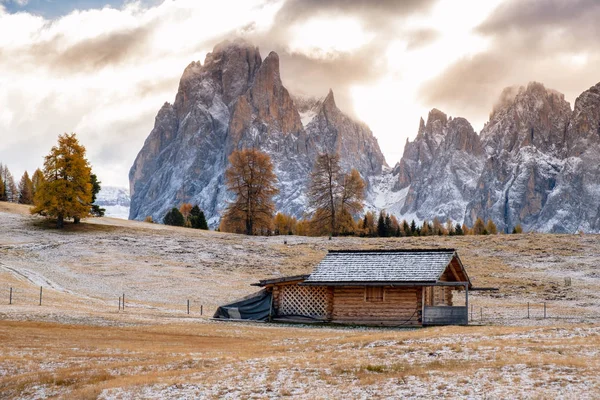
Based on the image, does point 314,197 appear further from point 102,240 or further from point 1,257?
point 1,257

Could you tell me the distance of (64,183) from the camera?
7819cm

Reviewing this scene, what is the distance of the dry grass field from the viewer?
15.5 metres

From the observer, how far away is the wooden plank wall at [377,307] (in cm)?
3833

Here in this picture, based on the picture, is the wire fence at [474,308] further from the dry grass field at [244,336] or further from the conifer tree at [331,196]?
the conifer tree at [331,196]

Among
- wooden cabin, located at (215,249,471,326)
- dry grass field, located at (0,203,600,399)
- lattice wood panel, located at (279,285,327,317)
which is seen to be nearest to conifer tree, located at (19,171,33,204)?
dry grass field, located at (0,203,600,399)

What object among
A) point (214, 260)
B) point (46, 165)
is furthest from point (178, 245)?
point (46, 165)

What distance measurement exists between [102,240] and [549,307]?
4804cm

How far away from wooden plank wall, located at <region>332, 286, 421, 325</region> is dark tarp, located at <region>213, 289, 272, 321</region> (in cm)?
452

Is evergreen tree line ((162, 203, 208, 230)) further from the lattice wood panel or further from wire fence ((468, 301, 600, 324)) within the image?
the lattice wood panel

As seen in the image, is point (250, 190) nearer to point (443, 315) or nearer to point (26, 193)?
point (443, 315)

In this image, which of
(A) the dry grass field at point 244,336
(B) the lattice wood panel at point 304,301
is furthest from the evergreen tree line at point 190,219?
(B) the lattice wood panel at point 304,301

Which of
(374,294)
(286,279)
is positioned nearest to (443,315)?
(374,294)

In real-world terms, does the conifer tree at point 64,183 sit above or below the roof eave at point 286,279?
above

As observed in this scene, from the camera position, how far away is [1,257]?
206 ft
